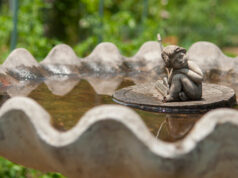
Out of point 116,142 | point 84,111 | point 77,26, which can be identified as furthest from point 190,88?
point 77,26

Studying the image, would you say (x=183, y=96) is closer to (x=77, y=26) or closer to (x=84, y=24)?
(x=84, y=24)

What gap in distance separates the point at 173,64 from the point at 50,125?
1.21m

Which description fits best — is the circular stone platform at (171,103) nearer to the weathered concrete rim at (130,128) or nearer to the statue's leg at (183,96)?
the statue's leg at (183,96)

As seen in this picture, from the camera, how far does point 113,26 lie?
297 inches

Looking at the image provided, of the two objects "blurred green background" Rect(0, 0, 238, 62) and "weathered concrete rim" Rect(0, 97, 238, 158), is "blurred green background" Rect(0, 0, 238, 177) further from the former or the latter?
"weathered concrete rim" Rect(0, 97, 238, 158)

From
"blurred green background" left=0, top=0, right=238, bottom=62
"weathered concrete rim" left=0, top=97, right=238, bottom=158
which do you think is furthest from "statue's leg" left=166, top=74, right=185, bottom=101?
"blurred green background" left=0, top=0, right=238, bottom=62

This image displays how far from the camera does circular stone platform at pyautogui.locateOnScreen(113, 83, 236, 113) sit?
10.5 feet

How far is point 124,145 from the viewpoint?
2.18 m

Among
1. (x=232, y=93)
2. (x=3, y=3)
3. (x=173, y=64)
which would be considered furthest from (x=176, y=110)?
(x=3, y=3)

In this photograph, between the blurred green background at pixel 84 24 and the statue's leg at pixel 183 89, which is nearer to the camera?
the statue's leg at pixel 183 89

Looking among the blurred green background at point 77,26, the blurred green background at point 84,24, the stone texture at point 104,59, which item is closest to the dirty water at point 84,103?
the stone texture at point 104,59

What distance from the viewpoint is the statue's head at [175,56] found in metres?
3.18

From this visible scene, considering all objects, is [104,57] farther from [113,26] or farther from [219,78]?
[113,26]

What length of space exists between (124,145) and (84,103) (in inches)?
58.1
